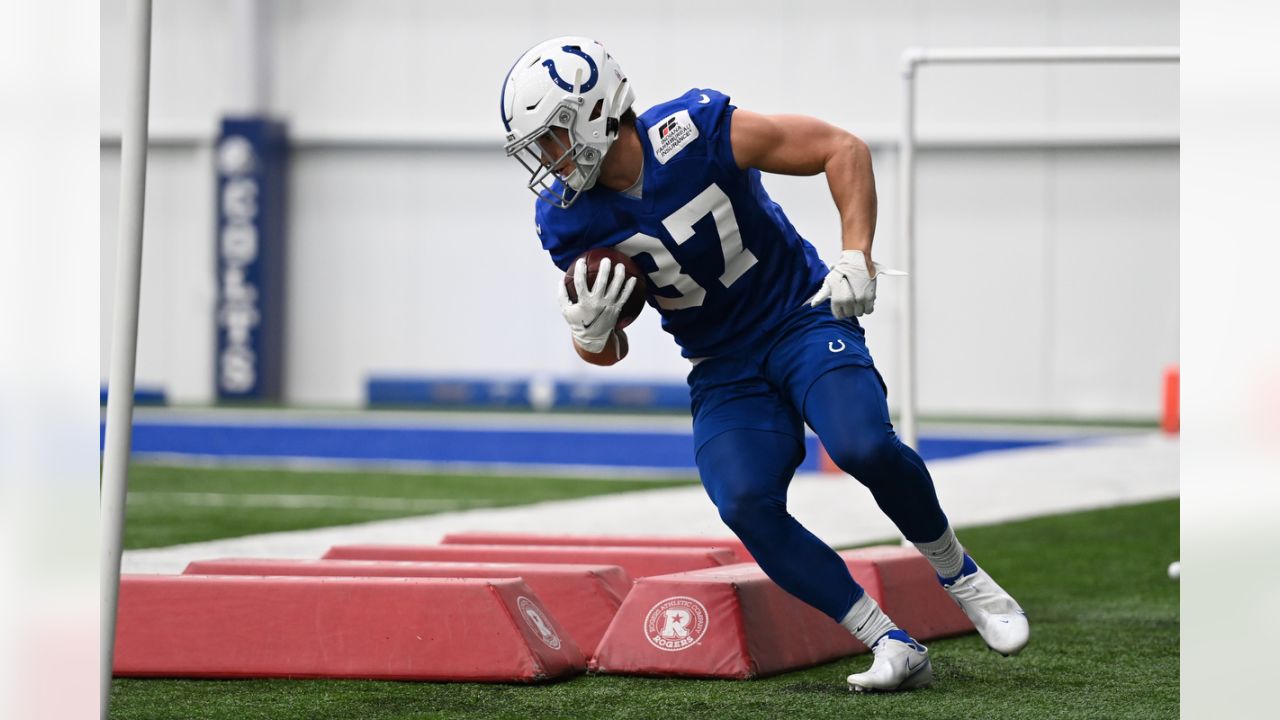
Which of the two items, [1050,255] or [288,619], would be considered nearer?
[288,619]

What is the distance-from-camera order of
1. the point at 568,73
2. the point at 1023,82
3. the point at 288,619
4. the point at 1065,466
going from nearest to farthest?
1. the point at 568,73
2. the point at 288,619
3. the point at 1065,466
4. the point at 1023,82

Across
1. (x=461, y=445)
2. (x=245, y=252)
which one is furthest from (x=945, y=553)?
(x=245, y=252)

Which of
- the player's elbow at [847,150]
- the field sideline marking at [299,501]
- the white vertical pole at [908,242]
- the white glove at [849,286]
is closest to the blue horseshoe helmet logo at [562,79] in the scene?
the player's elbow at [847,150]

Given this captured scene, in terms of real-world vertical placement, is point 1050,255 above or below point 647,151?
above

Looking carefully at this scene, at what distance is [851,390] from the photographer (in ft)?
11.7

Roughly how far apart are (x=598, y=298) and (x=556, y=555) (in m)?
1.24

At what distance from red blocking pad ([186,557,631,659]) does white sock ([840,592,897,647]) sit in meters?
0.70

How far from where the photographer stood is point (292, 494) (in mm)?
9461

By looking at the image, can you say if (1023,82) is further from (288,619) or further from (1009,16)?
(288,619)

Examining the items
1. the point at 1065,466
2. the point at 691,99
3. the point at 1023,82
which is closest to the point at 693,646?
the point at 691,99

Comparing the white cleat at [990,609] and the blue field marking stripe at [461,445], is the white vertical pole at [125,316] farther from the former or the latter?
the blue field marking stripe at [461,445]

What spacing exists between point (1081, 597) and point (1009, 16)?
1310 cm

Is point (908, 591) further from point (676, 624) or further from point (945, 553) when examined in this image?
point (676, 624)
